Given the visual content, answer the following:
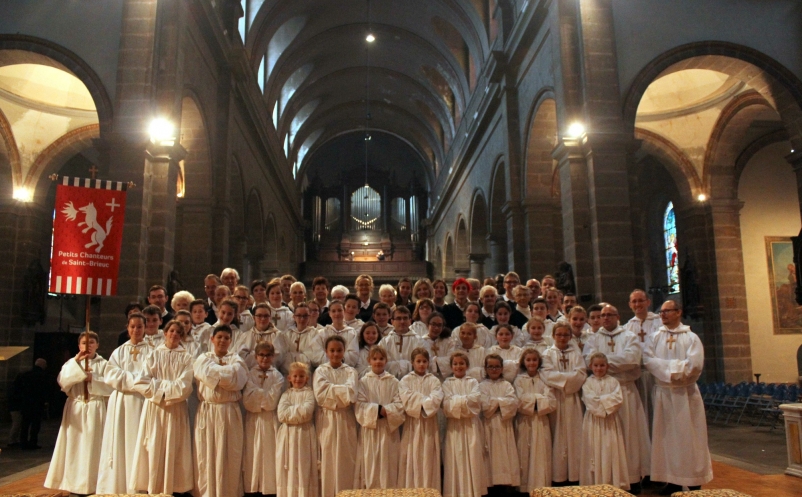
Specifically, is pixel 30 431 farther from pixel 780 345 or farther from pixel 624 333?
pixel 780 345

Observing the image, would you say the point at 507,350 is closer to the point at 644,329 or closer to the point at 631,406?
the point at 631,406

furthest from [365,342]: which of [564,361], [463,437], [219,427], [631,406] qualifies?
[631,406]

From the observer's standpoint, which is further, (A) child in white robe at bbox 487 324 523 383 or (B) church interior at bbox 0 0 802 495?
(B) church interior at bbox 0 0 802 495

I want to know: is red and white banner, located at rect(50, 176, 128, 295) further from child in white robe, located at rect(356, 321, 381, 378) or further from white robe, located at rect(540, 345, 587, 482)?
white robe, located at rect(540, 345, 587, 482)

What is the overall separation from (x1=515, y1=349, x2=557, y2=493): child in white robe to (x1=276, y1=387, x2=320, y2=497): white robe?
189 cm

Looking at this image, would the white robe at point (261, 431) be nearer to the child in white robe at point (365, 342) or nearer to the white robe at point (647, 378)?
the child in white robe at point (365, 342)

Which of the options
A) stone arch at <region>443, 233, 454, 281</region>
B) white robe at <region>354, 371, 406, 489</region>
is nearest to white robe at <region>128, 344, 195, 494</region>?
white robe at <region>354, 371, 406, 489</region>

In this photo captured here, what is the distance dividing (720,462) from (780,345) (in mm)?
9168

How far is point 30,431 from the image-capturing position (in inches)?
365

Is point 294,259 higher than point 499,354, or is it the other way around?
point 294,259

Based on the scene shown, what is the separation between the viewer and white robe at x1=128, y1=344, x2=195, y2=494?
5652mm

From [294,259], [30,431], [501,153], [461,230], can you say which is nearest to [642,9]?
[501,153]

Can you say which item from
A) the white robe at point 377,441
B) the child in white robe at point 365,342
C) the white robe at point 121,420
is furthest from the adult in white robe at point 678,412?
the white robe at point 121,420

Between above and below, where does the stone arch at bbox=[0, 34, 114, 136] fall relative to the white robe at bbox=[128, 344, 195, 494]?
above
